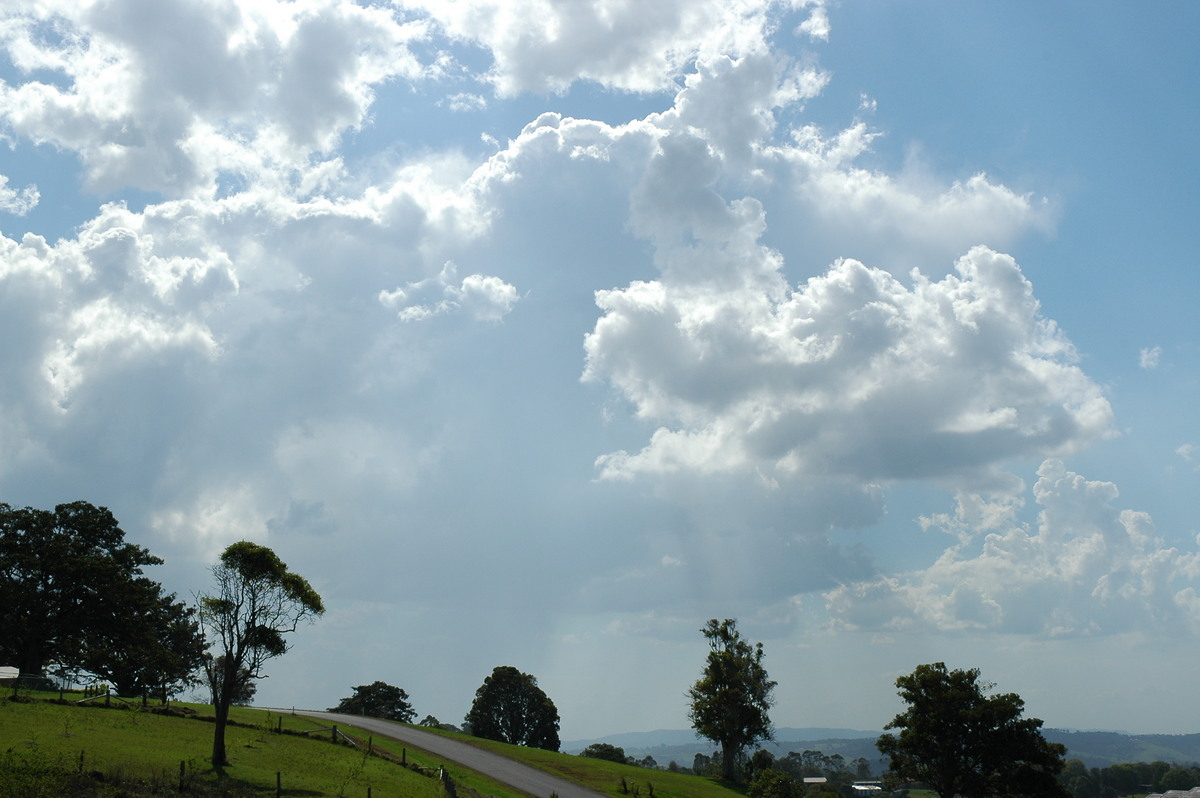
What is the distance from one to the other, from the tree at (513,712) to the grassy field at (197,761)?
41.9m

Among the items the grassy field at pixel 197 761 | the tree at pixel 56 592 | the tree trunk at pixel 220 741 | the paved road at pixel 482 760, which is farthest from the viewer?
the tree at pixel 56 592

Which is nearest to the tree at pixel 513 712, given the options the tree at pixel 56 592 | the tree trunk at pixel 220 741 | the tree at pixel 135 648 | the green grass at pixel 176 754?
the tree at pixel 135 648

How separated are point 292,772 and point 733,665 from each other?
5443cm

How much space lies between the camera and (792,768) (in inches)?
7702

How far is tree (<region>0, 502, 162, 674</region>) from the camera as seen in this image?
67375 millimetres

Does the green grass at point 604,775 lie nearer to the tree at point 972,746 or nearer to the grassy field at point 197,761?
the grassy field at point 197,761

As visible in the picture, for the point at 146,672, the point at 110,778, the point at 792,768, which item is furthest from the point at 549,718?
the point at 792,768

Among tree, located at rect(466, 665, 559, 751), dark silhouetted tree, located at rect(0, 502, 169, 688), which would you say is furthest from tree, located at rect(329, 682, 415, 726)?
dark silhouetted tree, located at rect(0, 502, 169, 688)

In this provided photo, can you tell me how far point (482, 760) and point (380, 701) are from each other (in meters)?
55.1

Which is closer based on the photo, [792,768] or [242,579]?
[242,579]

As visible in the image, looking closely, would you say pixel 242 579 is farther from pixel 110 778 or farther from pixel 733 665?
pixel 733 665

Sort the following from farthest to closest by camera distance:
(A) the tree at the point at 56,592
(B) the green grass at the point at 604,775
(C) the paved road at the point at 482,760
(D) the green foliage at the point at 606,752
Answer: (D) the green foliage at the point at 606,752, (A) the tree at the point at 56,592, (B) the green grass at the point at 604,775, (C) the paved road at the point at 482,760

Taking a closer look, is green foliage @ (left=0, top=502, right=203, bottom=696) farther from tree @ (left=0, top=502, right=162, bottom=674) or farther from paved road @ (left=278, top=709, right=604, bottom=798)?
paved road @ (left=278, top=709, right=604, bottom=798)

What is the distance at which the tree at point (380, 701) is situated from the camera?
104750 millimetres
